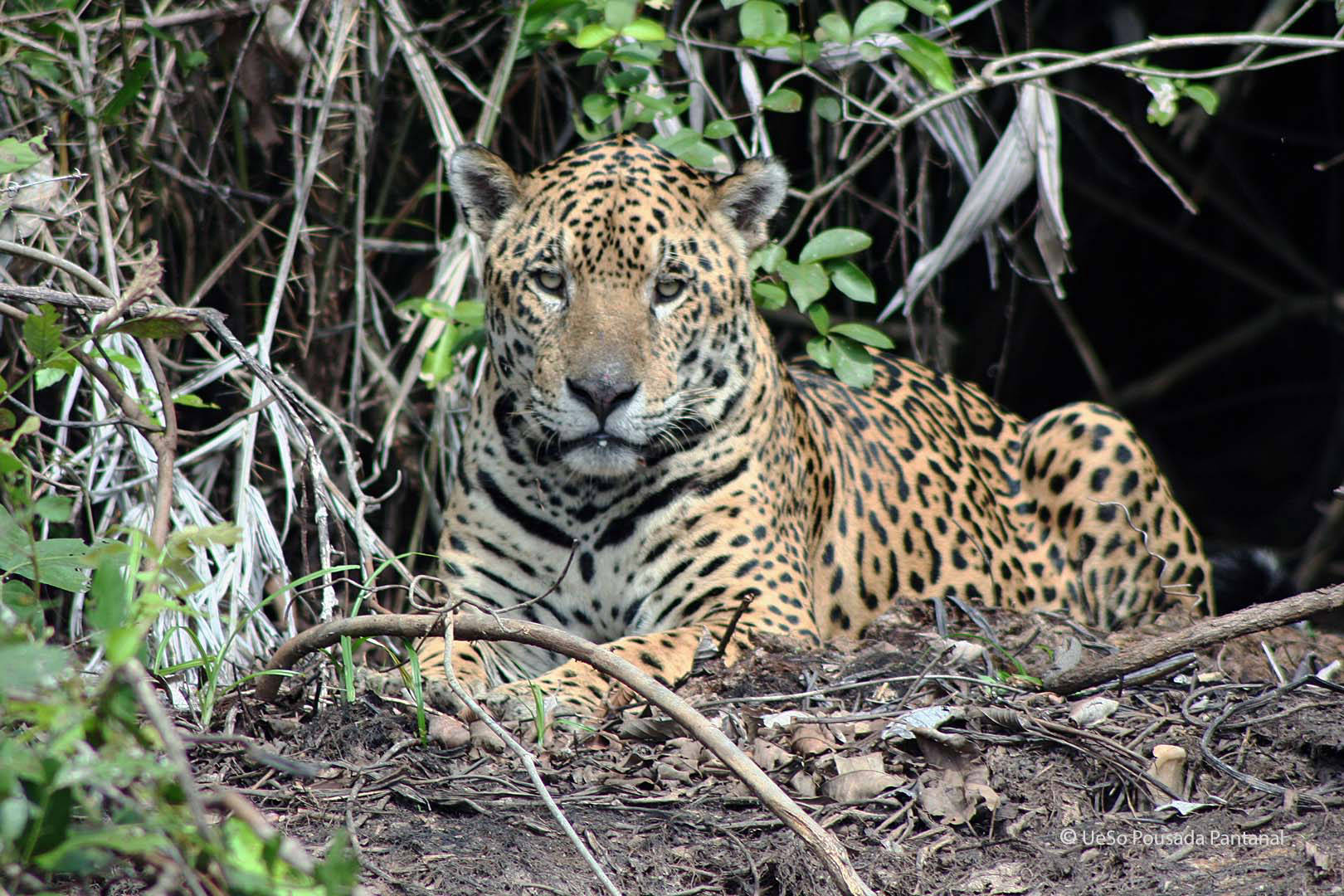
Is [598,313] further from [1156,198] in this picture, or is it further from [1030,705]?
[1156,198]

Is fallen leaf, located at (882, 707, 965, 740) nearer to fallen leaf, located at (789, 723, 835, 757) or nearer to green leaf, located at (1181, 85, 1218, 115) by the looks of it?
fallen leaf, located at (789, 723, 835, 757)

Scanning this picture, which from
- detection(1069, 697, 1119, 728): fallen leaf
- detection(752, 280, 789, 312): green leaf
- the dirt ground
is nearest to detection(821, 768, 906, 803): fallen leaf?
the dirt ground

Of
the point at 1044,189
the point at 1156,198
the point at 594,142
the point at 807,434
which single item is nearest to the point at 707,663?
the point at 807,434

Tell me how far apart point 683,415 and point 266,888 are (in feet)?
10.5

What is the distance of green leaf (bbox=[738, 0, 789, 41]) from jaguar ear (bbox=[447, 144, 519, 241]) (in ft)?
3.10

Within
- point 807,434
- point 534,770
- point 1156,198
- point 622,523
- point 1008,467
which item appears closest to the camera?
point 534,770

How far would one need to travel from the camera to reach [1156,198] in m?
10.2

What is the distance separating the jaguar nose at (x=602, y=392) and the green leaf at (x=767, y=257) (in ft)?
3.01

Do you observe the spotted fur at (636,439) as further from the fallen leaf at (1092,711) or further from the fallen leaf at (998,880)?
the fallen leaf at (998,880)

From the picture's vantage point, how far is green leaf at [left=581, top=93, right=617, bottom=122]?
5488 millimetres

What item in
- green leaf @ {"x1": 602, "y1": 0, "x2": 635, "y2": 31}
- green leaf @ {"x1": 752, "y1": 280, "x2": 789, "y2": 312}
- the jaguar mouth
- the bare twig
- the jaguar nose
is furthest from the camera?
green leaf @ {"x1": 752, "y1": 280, "x2": 789, "y2": 312}

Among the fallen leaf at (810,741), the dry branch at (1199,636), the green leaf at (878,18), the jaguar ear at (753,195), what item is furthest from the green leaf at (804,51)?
the fallen leaf at (810,741)

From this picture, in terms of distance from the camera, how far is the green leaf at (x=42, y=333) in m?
2.87

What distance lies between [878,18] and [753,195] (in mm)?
736
